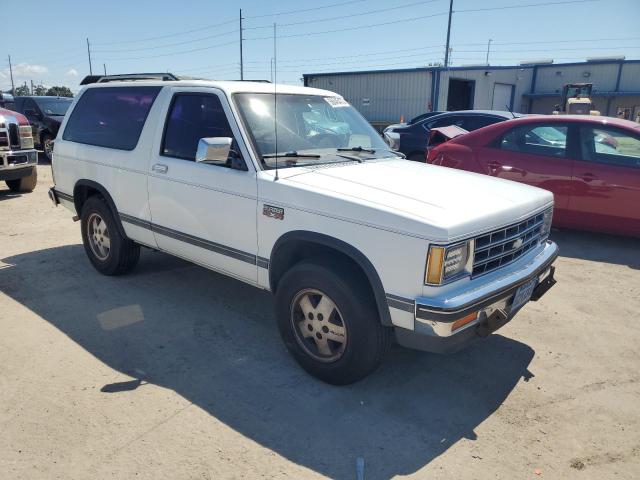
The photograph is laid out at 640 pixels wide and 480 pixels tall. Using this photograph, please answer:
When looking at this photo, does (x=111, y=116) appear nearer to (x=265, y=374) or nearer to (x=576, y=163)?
(x=265, y=374)

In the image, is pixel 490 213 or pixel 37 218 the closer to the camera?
pixel 490 213

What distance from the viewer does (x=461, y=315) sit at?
9.07ft

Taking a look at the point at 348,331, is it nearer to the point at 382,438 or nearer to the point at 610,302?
the point at 382,438

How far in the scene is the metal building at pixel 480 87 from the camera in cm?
2644

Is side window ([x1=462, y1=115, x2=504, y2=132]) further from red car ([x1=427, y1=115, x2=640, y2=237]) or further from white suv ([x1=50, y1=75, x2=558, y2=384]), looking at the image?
white suv ([x1=50, y1=75, x2=558, y2=384])

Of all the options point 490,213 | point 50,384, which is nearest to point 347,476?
point 490,213

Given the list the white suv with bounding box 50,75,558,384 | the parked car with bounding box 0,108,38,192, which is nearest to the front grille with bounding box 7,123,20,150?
the parked car with bounding box 0,108,38,192

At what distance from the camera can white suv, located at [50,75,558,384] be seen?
285 centimetres

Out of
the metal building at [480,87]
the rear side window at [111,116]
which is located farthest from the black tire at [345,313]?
the metal building at [480,87]

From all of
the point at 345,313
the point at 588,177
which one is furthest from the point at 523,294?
the point at 588,177

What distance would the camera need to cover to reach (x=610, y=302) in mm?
4844

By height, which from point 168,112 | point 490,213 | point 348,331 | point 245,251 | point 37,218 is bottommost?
point 37,218

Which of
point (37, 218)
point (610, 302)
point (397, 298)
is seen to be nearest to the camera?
point (397, 298)

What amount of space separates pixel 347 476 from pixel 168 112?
3.27 meters
